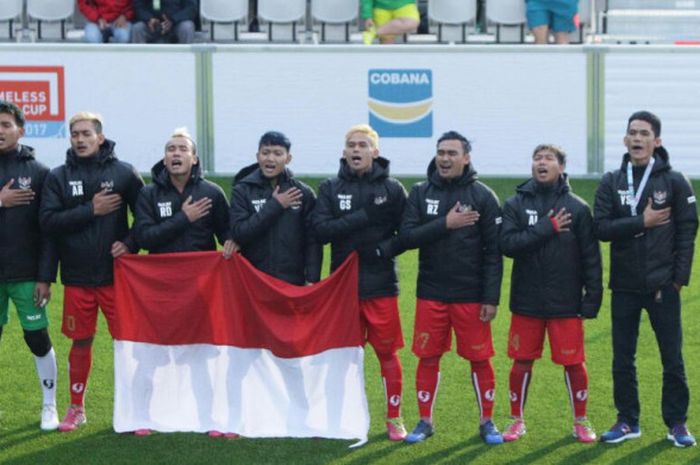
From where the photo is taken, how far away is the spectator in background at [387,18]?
19.0m

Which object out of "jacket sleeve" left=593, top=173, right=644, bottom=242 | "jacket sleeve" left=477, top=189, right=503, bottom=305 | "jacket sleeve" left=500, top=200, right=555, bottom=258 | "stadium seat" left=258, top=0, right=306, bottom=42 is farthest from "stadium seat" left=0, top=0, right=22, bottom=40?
"jacket sleeve" left=593, top=173, right=644, bottom=242

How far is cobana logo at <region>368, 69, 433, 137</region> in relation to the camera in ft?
56.0

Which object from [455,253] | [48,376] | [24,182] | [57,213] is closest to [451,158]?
[455,253]

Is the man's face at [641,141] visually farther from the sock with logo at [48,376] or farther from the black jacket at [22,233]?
the sock with logo at [48,376]

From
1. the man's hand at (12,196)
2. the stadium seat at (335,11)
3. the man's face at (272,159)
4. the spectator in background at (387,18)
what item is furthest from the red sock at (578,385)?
the stadium seat at (335,11)

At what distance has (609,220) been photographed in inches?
348

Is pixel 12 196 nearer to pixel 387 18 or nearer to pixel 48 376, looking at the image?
pixel 48 376

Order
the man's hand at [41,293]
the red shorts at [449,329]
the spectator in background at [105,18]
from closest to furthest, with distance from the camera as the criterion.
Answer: the red shorts at [449,329] → the man's hand at [41,293] → the spectator in background at [105,18]

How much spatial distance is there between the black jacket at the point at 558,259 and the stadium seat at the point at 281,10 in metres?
11.4

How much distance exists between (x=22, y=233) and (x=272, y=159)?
1687 mm

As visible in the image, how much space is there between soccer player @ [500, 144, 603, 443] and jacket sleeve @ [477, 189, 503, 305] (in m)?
0.07

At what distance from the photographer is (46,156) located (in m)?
17.3

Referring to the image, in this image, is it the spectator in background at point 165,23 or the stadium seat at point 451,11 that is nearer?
the spectator in background at point 165,23

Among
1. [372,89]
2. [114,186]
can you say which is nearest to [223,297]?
[114,186]
